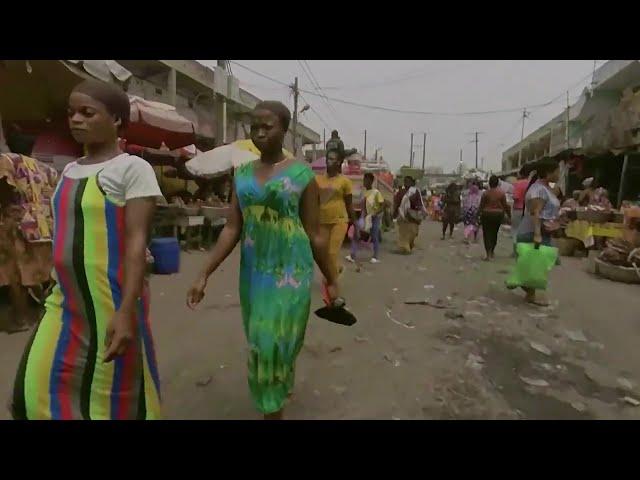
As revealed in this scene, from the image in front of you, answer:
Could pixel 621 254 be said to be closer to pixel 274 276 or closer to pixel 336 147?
pixel 336 147

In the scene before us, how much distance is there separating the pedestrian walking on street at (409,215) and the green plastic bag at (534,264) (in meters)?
4.94

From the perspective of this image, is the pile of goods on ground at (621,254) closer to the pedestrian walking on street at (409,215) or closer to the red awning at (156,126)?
the pedestrian walking on street at (409,215)

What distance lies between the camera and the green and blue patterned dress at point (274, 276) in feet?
7.79

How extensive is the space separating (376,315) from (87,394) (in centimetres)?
403

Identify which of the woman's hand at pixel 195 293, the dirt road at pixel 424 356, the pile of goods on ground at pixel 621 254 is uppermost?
the woman's hand at pixel 195 293

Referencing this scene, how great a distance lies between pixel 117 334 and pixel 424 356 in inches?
118

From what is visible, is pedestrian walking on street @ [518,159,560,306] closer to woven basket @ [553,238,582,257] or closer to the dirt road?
the dirt road

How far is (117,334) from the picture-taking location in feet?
5.32

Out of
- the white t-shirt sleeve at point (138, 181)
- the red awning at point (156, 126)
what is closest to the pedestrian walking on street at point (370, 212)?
the red awning at point (156, 126)

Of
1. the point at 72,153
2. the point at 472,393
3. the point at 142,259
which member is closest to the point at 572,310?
the point at 472,393

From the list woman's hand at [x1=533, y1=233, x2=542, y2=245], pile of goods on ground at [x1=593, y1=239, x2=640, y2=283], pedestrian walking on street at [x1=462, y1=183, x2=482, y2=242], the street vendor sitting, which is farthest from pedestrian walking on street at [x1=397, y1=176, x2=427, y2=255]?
woman's hand at [x1=533, y1=233, x2=542, y2=245]

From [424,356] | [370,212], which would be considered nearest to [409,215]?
[370,212]

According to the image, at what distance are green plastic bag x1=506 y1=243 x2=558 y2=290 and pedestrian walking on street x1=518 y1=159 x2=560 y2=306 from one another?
11 cm

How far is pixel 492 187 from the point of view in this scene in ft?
31.0
